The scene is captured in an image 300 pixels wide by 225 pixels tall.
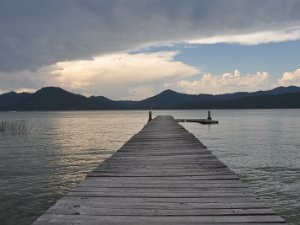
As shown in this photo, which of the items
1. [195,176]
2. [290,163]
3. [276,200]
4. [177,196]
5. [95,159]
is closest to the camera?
[177,196]

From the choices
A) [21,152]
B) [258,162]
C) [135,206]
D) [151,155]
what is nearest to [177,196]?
[135,206]

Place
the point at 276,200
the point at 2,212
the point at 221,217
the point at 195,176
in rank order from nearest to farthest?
1. the point at 221,217
2. the point at 195,176
3. the point at 2,212
4. the point at 276,200

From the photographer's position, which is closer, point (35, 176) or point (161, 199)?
point (161, 199)

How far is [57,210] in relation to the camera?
6.24 meters

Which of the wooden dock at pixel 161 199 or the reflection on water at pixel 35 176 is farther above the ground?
the wooden dock at pixel 161 199

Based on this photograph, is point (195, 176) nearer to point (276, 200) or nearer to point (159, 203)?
point (159, 203)

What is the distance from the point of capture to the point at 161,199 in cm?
703

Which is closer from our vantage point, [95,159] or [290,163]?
[290,163]

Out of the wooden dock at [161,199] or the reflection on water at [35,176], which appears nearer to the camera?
the wooden dock at [161,199]

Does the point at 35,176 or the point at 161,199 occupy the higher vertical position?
the point at 161,199

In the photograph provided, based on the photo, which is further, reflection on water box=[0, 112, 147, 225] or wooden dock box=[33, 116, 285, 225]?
reflection on water box=[0, 112, 147, 225]

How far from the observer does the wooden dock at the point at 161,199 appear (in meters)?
5.79

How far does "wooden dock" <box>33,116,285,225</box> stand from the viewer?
5.79 meters

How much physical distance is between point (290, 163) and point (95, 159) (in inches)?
486
